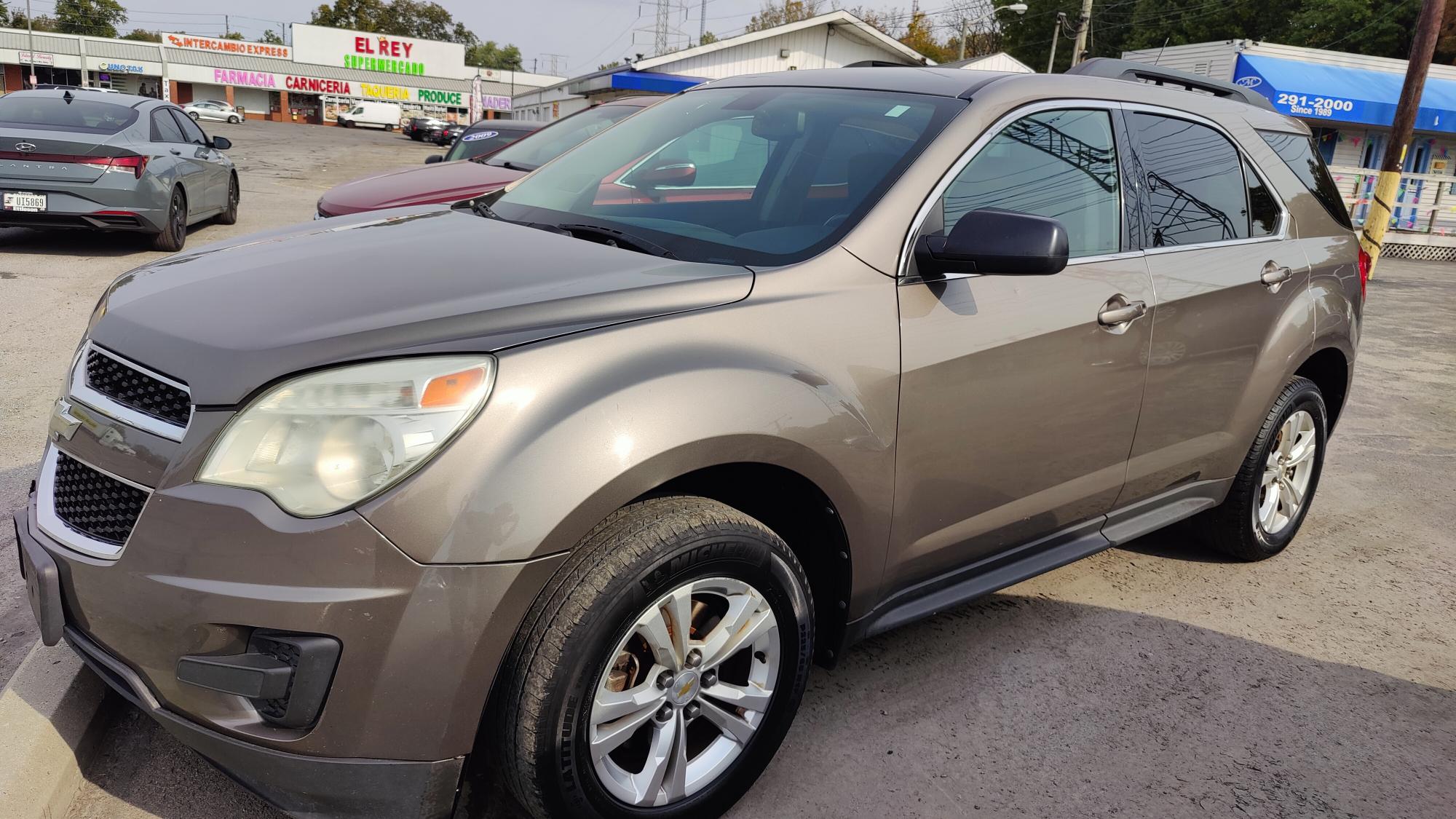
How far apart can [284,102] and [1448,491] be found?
75.8 meters

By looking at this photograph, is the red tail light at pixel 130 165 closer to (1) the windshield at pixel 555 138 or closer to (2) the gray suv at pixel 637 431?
(1) the windshield at pixel 555 138

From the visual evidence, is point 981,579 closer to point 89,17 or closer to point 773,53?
point 773,53

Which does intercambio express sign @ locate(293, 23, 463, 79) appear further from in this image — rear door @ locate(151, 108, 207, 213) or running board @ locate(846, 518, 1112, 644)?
running board @ locate(846, 518, 1112, 644)

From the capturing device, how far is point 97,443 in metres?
2.13

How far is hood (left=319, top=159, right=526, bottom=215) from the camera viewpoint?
662cm

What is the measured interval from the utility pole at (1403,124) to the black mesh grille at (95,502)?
16.6 m

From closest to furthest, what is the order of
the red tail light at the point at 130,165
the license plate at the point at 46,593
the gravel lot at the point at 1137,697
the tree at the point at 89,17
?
the license plate at the point at 46,593
the gravel lot at the point at 1137,697
the red tail light at the point at 130,165
the tree at the point at 89,17

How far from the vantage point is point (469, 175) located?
726cm

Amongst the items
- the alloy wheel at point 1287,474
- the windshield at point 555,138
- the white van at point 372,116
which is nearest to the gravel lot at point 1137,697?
the alloy wheel at point 1287,474

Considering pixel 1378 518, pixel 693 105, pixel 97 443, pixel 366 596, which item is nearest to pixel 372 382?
pixel 366 596

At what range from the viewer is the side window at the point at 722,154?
3.12 metres

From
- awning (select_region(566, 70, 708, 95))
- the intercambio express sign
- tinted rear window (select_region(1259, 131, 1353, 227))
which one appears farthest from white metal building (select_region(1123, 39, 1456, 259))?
the intercambio express sign

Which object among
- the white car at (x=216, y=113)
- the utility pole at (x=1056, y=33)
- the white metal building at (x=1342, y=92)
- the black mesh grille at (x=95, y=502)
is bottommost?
the white car at (x=216, y=113)

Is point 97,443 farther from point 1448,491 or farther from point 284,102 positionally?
point 284,102
